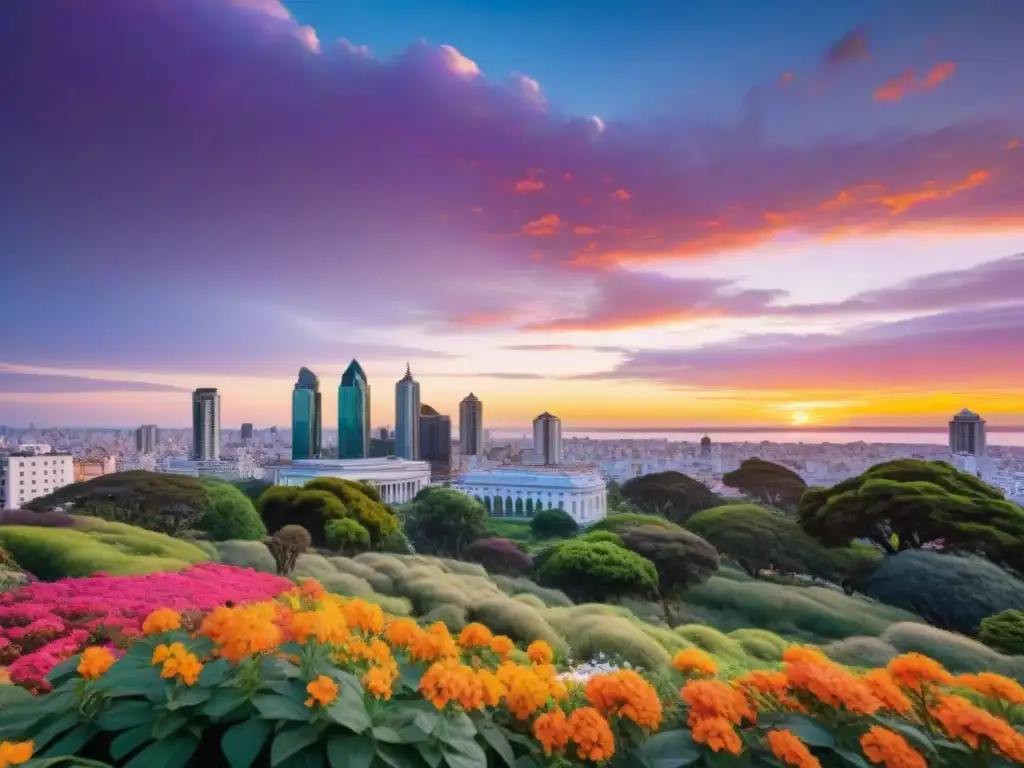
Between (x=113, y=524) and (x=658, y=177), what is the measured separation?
301 inches

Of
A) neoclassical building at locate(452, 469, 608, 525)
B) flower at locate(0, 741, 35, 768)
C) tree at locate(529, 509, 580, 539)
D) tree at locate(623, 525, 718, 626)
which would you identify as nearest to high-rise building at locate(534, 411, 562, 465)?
neoclassical building at locate(452, 469, 608, 525)

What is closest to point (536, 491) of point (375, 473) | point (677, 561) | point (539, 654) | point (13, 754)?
point (375, 473)

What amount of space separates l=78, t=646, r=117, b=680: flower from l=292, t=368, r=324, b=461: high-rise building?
32.6 feet

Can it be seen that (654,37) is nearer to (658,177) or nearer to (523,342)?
(658,177)

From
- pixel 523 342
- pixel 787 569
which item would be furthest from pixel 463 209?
pixel 787 569

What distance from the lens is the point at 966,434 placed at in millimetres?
9789

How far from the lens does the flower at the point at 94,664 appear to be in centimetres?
147

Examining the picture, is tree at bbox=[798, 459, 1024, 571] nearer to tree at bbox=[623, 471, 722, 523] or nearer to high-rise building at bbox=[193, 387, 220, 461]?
tree at bbox=[623, 471, 722, 523]

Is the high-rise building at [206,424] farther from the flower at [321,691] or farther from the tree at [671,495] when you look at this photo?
the flower at [321,691]

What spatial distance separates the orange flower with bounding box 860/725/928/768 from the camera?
1420 mm

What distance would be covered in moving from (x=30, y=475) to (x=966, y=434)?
13.7 m

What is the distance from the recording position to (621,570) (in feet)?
24.8

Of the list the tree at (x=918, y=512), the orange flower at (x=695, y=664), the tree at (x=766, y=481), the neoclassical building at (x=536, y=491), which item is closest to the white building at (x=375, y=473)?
the neoclassical building at (x=536, y=491)

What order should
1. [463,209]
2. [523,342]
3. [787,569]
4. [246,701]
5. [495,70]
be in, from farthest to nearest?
[523,342]
[787,569]
[463,209]
[495,70]
[246,701]
